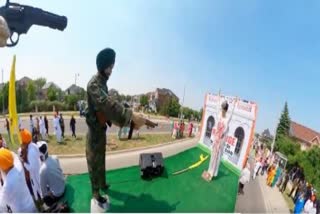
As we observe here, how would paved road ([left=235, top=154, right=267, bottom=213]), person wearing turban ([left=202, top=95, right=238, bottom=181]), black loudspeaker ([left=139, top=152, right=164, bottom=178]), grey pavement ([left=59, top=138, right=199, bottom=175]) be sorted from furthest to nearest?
grey pavement ([left=59, top=138, right=199, bottom=175]), paved road ([left=235, top=154, right=267, bottom=213]), person wearing turban ([left=202, top=95, right=238, bottom=181]), black loudspeaker ([left=139, top=152, right=164, bottom=178])

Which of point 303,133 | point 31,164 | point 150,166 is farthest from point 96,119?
point 303,133

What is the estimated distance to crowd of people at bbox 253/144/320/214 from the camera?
10312 mm

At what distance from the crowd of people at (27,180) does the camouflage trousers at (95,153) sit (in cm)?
67

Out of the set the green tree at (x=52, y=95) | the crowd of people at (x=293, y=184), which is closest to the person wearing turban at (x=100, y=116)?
the crowd of people at (x=293, y=184)

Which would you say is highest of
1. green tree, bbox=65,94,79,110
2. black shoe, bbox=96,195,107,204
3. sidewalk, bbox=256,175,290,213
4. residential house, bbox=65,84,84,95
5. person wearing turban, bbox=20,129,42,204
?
person wearing turban, bbox=20,129,42,204

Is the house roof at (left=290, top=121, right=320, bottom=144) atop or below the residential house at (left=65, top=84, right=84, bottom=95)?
below

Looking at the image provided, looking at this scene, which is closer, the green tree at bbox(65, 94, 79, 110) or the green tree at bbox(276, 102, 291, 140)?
the green tree at bbox(65, 94, 79, 110)

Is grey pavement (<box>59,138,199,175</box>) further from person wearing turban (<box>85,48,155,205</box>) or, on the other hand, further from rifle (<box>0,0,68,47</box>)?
person wearing turban (<box>85,48,155,205</box>)

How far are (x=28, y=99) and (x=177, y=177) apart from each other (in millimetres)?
40675

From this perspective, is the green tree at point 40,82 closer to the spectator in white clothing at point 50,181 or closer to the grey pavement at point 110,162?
the grey pavement at point 110,162

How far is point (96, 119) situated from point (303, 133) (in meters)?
76.3

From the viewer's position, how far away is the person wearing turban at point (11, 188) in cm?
303

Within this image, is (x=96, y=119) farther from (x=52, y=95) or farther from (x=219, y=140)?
(x=52, y=95)

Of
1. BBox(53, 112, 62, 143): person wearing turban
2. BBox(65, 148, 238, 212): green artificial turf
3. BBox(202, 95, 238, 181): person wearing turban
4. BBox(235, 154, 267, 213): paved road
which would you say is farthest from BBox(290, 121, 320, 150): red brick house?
BBox(65, 148, 238, 212): green artificial turf
